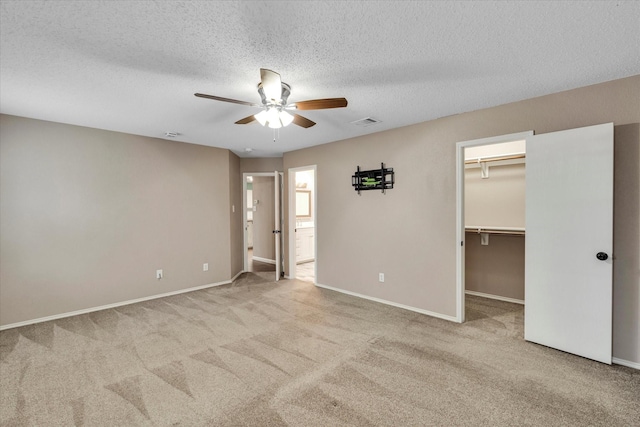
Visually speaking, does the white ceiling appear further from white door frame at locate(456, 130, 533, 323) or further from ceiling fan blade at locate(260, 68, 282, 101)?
white door frame at locate(456, 130, 533, 323)

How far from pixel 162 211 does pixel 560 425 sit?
4.94 meters

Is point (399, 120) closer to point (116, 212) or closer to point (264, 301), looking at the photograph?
point (264, 301)

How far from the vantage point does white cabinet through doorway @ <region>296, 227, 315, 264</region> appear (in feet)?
23.0

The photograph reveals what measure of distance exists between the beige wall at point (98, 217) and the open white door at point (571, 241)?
178 inches

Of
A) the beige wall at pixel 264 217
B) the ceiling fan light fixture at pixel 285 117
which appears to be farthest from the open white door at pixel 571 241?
the beige wall at pixel 264 217

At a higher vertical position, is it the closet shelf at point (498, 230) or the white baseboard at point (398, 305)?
the closet shelf at point (498, 230)

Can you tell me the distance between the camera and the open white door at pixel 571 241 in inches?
95.6

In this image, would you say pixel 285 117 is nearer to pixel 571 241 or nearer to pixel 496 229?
pixel 571 241

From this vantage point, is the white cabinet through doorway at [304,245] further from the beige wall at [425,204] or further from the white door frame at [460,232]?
the white door frame at [460,232]

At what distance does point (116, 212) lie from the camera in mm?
4023

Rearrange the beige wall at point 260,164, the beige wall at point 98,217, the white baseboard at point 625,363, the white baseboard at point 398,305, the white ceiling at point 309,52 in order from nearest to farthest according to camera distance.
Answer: the white ceiling at point 309,52 → the white baseboard at point 625,363 → the beige wall at point 98,217 → the white baseboard at point 398,305 → the beige wall at point 260,164

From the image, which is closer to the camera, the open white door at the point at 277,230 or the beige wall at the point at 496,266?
the beige wall at the point at 496,266

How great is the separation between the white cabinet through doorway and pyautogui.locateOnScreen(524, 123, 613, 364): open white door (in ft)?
15.9

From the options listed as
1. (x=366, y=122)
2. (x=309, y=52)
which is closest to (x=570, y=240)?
(x=366, y=122)
